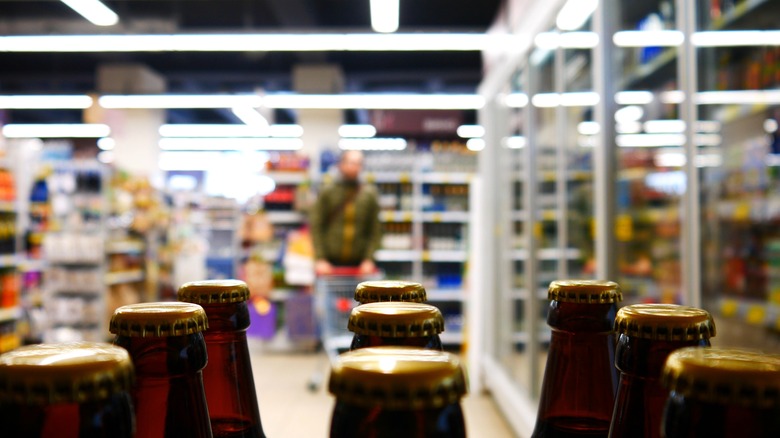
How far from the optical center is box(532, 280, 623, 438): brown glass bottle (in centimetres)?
62

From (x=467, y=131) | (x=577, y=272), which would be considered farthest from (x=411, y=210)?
(x=467, y=131)

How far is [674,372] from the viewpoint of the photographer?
36cm

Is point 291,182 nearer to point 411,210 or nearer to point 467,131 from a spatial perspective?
point 411,210

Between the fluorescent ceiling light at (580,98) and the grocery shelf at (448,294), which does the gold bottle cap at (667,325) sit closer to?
the fluorescent ceiling light at (580,98)

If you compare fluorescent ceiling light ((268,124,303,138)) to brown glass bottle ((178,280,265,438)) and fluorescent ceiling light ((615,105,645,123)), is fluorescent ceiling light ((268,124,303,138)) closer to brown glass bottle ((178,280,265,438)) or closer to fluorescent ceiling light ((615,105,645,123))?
fluorescent ceiling light ((615,105,645,123))

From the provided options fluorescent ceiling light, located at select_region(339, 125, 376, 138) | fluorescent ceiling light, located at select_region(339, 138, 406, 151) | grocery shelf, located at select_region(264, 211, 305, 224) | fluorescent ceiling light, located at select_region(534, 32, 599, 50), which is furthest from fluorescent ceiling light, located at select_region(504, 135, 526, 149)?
fluorescent ceiling light, located at select_region(339, 138, 406, 151)

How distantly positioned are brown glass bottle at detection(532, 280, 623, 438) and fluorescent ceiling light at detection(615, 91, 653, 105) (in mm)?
3689

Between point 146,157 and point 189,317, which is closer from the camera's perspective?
point 189,317

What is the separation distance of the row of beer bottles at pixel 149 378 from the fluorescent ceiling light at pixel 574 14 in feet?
9.18

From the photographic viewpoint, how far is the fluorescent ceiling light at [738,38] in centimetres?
294

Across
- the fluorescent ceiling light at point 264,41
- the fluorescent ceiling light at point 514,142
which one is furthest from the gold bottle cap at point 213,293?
the fluorescent ceiling light at point 264,41

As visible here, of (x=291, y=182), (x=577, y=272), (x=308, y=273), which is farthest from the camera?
(x=291, y=182)

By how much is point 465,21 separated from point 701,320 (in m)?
11.8

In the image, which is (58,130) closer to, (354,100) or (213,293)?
(354,100)
